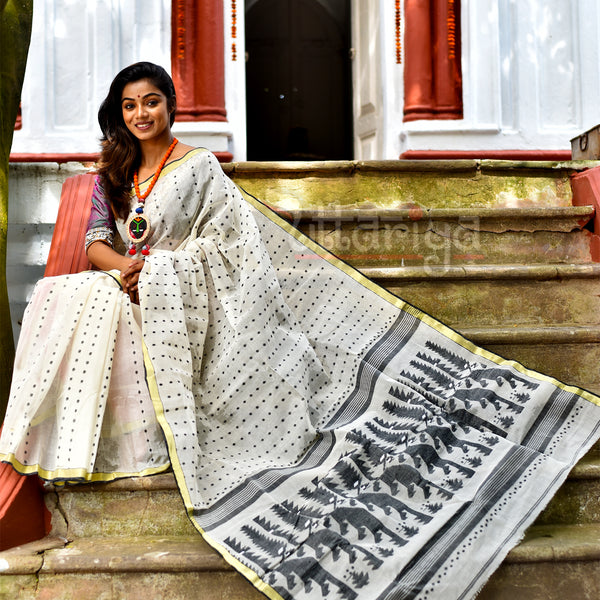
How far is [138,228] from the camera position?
7.88 feet

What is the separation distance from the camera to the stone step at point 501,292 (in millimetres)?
2666

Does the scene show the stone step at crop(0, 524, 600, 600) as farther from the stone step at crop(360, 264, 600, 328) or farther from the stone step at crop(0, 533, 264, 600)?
the stone step at crop(360, 264, 600, 328)

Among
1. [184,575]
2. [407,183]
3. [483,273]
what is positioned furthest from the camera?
[407,183]

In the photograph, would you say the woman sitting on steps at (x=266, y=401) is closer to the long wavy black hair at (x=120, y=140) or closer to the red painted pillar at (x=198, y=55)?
the long wavy black hair at (x=120, y=140)

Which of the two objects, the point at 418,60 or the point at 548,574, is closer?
the point at 548,574

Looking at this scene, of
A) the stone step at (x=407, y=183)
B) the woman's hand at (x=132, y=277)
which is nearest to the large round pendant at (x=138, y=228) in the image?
the woman's hand at (x=132, y=277)

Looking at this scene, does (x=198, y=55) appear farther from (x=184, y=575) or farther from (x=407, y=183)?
(x=184, y=575)

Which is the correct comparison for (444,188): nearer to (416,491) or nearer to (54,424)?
(416,491)

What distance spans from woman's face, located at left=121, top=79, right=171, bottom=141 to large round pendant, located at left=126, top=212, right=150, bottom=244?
312 mm

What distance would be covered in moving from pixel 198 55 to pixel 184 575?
3600 millimetres

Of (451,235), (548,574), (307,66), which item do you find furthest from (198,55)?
(548,574)

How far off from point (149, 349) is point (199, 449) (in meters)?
0.32

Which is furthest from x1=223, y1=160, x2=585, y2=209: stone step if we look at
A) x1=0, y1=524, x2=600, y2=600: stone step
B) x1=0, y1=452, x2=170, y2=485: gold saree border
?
x1=0, y1=524, x2=600, y2=600: stone step

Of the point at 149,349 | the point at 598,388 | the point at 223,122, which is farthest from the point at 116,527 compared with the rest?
the point at 223,122
